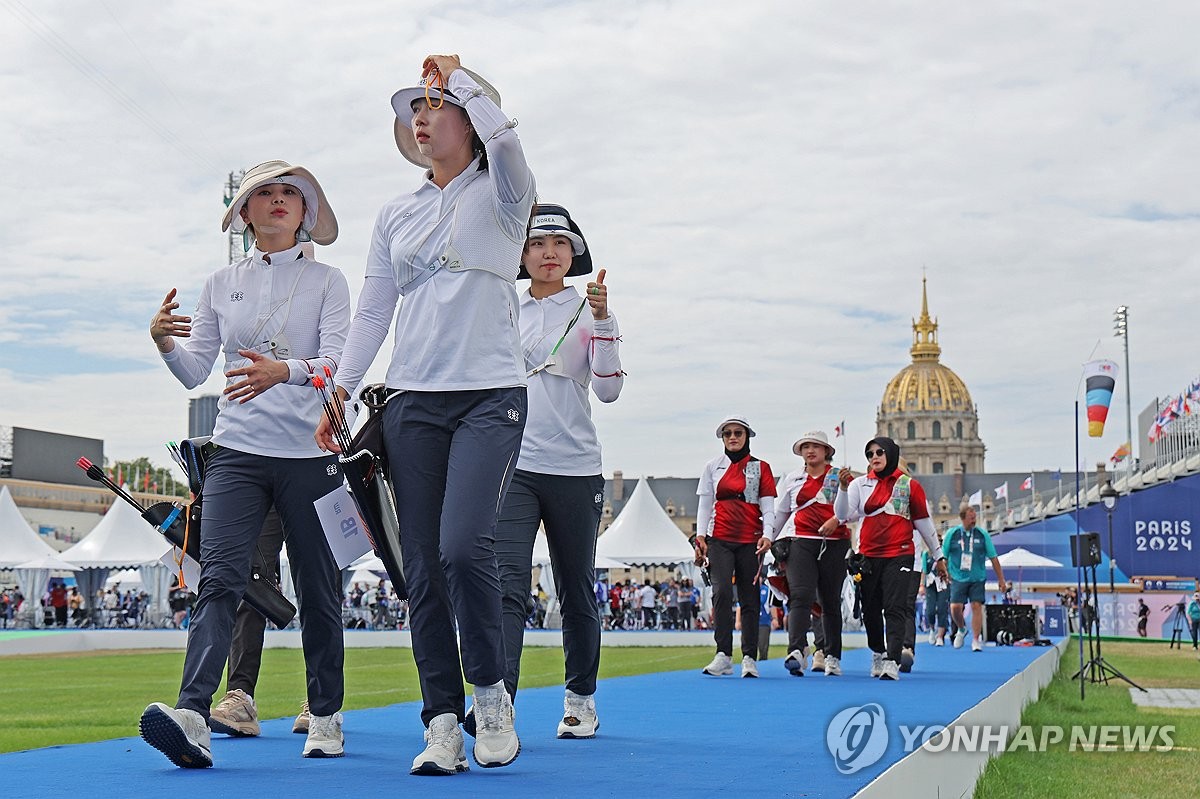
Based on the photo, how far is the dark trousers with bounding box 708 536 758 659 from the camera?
10531 millimetres

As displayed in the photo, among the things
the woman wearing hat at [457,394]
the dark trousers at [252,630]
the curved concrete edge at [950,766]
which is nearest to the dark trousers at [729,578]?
the curved concrete edge at [950,766]

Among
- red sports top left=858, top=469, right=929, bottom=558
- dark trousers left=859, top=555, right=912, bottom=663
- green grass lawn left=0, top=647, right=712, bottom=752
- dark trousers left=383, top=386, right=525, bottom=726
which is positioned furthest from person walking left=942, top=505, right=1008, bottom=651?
dark trousers left=383, top=386, right=525, bottom=726

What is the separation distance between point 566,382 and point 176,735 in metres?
2.24

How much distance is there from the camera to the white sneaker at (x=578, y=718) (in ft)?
18.1

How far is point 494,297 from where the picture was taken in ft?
14.6

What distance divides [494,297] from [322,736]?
5.24 ft

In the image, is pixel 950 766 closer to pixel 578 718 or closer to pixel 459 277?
pixel 578 718

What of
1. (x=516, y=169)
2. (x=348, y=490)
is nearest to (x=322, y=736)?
(x=348, y=490)

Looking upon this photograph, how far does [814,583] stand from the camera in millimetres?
11180

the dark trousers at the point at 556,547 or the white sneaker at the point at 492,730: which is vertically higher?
the dark trousers at the point at 556,547

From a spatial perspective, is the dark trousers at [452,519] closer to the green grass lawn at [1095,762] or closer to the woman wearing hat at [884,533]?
the green grass lawn at [1095,762]

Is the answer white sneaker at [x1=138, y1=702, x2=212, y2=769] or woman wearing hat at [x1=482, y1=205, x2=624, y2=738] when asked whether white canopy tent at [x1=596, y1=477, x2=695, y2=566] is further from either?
white sneaker at [x1=138, y1=702, x2=212, y2=769]

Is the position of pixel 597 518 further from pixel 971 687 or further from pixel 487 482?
pixel 971 687

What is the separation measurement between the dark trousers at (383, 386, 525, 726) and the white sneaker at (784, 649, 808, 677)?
22.5 feet
